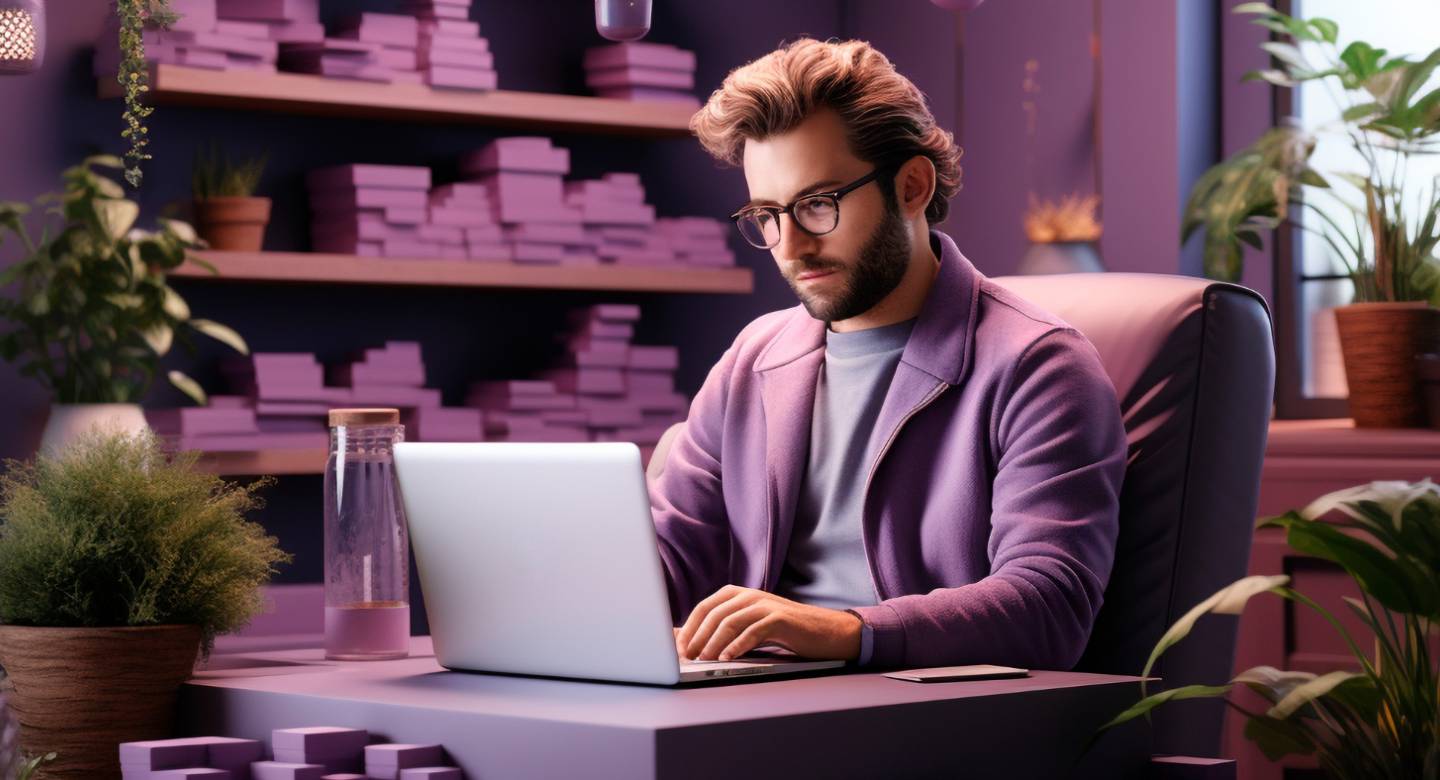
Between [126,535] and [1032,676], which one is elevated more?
[126,535]

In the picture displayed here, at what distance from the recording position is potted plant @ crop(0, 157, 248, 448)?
3627 mm

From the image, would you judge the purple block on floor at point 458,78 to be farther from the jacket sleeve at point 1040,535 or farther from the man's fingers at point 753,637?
the man's fingers at point 753,637

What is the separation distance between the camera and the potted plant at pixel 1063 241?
4.02m

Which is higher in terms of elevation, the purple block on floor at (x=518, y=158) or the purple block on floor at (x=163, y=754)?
the purple block on floor at (x=518, y=158)

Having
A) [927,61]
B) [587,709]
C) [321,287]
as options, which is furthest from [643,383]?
[587,709]

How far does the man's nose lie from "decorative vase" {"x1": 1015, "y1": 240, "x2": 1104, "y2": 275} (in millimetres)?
2042

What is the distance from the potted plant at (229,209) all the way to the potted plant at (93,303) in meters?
0.19

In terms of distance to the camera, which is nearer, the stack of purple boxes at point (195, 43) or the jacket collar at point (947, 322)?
the jacket collar at point (947, 322)

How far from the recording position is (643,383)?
4.47 metres

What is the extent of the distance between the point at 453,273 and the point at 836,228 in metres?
2.22

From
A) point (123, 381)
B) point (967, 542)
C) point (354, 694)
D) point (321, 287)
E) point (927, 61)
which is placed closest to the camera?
point (354, 694)

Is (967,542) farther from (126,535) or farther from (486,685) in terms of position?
(126,535)

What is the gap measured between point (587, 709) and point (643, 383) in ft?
10.4

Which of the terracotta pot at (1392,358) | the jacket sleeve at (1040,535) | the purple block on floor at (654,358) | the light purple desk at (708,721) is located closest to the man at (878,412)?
the jacket sleeve at (1040,535)
